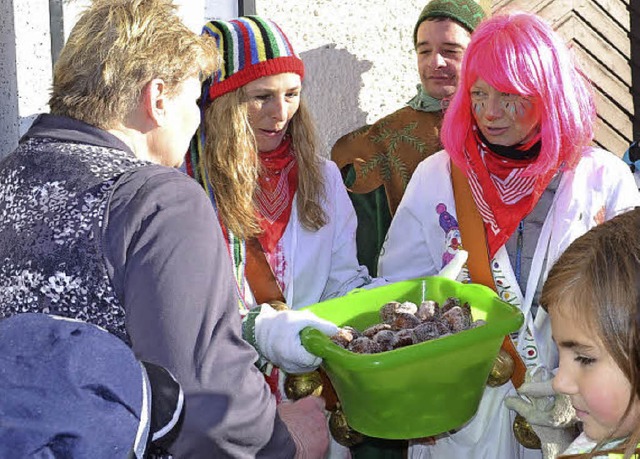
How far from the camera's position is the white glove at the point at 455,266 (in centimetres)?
243

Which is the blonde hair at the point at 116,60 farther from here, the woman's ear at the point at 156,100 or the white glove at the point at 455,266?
the white glove at the point at 455,266

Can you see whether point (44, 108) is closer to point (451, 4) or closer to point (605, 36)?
point (451, 4)

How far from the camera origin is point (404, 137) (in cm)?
331

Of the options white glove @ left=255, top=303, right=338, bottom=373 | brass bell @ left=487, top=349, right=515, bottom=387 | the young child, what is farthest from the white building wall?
the young child

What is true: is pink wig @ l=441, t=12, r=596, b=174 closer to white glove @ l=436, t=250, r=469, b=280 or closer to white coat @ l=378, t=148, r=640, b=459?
white coat @ l=378, t=148, r=640, b=459

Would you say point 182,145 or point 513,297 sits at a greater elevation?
point 182,145

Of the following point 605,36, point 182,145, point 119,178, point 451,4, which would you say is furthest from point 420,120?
point 605,36

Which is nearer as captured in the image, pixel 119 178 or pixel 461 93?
pixel 119 178

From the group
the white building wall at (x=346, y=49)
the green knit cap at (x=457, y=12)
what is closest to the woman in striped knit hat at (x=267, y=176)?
the white building wall at (x=346, y=49)

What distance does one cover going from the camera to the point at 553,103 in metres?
2.56

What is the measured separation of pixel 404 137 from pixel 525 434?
1.29 metres

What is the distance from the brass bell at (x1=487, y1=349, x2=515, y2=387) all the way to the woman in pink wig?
96 millimetres

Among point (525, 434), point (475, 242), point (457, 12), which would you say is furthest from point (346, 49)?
point (525, 434)

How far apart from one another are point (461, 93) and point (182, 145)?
1.08 m
